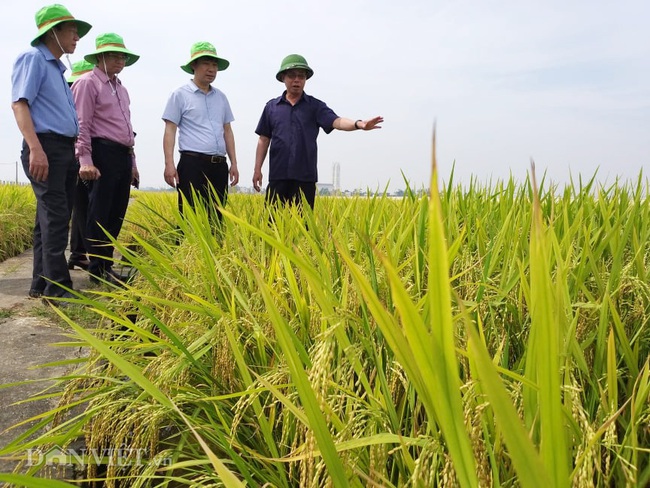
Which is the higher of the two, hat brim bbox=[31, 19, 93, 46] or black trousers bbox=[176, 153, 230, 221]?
hat brim bbox=[31, 19, 93, 46]

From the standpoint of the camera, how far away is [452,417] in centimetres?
44

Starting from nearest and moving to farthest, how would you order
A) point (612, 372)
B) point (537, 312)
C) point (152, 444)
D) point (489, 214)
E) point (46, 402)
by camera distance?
point (537, 312) < point (612, 372) < point (152, 444) < point (46, 402) < point (489, 214)

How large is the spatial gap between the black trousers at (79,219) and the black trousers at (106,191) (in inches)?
12.0

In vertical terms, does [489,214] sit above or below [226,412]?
above

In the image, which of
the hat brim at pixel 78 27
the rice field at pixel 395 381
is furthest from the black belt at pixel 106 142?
the rice field at pixel 395 381

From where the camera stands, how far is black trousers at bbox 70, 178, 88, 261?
3.76 metres

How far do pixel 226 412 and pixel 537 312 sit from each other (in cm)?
86

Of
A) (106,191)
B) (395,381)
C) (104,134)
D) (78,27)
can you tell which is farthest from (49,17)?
(395,381)

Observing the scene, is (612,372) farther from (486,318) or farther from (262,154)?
(262,154)

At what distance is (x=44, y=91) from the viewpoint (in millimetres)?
2723

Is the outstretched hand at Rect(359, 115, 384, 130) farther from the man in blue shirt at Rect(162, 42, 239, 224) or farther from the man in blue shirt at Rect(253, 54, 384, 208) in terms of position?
the man in blue shirt at Rect(162, 42, 239, 224)

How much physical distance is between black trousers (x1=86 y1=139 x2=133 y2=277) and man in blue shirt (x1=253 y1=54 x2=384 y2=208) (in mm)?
964

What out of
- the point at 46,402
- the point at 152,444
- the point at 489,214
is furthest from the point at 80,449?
the point at 489,214

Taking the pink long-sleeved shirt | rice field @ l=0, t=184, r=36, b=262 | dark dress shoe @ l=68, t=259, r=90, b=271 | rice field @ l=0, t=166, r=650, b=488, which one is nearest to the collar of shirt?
the pink long-sleeved shirt
